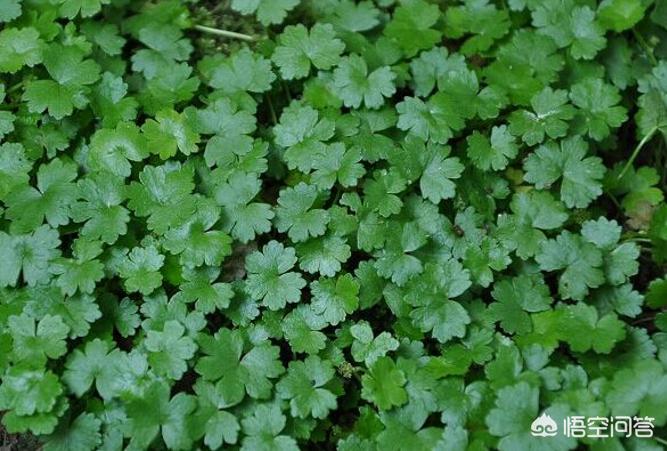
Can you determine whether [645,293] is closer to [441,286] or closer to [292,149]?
[441,286]

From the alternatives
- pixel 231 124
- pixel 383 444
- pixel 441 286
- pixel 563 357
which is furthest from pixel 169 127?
pixel 563 357

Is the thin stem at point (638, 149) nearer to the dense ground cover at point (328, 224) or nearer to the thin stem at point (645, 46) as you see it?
the dense ground cover at point (328, 224)

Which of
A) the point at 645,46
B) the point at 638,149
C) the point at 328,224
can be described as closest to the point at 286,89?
the point at 328,224

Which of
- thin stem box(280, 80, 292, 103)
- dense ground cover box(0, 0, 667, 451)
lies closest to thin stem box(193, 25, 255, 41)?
dense ground cover box(0, 0, 667, 451)

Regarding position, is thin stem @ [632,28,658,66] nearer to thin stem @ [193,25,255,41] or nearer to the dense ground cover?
the dense ground cover

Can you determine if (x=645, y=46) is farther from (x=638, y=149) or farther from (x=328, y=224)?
(x=328, y=224)
